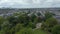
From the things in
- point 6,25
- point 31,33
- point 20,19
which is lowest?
point 20,19

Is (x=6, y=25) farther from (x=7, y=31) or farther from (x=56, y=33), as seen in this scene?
(x=56, y=33)

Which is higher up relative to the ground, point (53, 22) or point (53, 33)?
point (53, 33)

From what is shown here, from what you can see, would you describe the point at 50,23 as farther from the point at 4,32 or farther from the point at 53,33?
the point at 4,32

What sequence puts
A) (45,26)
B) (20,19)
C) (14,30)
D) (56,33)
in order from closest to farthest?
(56,33) < (14,30) < (45,26) < (20,19)

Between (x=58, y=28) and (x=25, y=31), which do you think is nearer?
(x=25, y=31)

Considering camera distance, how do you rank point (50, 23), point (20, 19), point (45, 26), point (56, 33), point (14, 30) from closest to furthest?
1. point (56, 33)
2. point (14, 30)
3. point (45, 26)
4. point (50, 23)
5. point (20, 19)

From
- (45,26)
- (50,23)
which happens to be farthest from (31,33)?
(50,23)

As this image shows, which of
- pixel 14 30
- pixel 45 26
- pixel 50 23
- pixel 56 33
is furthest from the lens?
pixel 50 23

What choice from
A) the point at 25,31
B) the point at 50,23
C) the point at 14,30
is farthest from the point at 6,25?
the point at 25,31

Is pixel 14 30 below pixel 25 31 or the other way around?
below
